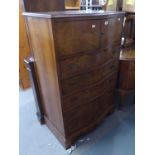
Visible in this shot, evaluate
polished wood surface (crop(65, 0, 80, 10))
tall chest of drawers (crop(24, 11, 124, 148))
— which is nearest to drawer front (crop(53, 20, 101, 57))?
tall chest of drawers (crop(24, 11, 124, 148))

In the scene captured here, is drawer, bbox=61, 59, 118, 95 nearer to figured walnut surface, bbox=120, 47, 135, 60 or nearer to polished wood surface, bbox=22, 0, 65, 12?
figured walnut surface, bbox=120, 47, 135, 60

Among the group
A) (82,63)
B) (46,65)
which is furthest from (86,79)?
(46,65)

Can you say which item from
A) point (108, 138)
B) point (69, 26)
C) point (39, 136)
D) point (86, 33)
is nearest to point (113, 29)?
point (86, 33)

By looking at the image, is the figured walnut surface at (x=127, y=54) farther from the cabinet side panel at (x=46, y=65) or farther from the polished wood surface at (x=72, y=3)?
the polished wood surface at (x=72, y=3)

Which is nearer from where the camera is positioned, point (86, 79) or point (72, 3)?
point (86, 79)

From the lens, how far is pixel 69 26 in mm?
1235

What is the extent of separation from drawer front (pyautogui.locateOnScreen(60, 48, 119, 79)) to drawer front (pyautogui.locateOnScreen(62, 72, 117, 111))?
0.22 metres

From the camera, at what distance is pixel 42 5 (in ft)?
5.55

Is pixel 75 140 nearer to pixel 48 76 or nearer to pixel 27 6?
pixel 48 76

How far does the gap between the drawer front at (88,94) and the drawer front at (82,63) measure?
0.22 meters

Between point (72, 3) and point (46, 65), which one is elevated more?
point (72, 3)

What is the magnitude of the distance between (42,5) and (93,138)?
1518 mm

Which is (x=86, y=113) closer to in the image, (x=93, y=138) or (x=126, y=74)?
(x=93, y=138)
